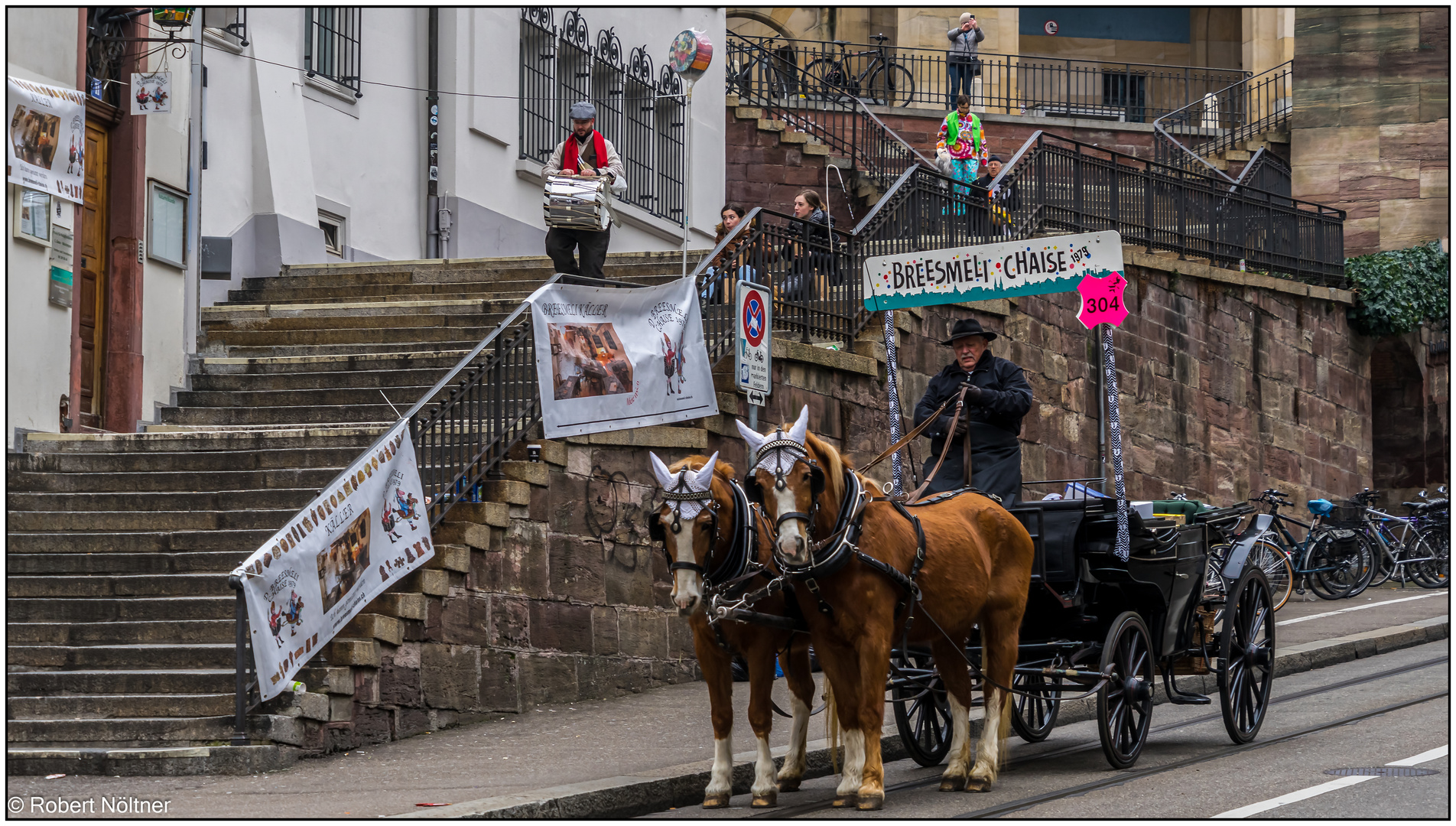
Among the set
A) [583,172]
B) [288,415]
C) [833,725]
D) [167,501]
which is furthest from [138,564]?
[583,172]

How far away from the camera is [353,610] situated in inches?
469

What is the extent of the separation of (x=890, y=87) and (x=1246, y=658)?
23347 millimetres

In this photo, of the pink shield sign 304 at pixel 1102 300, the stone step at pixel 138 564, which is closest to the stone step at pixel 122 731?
the stone step at pixel 138 564

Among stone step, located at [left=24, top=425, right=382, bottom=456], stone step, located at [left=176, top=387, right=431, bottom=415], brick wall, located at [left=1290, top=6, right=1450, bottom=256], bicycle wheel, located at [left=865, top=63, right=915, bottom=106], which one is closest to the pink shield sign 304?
stone step, located at [left=24, top=425, right=382, bottom=456]

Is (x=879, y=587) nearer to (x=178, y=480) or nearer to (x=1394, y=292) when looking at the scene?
(x=178, y=480)

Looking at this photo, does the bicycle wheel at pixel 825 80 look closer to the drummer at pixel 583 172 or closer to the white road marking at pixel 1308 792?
the drummer at pixel 583 172

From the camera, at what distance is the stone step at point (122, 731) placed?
1119 cm

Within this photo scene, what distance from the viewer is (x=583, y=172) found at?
55.2 ft

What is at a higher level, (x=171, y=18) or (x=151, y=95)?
(x=171, y=18)

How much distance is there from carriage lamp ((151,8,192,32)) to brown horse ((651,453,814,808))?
870 cm

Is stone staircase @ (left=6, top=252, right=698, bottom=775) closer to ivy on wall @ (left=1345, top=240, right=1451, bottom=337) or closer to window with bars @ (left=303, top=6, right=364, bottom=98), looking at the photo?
window with bars @ (left=303, top=6, right=364, bottom=98)

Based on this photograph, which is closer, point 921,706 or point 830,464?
point 830,464

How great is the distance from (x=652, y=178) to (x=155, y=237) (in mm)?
11544

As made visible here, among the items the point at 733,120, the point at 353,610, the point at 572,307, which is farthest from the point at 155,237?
the point at 733,120
